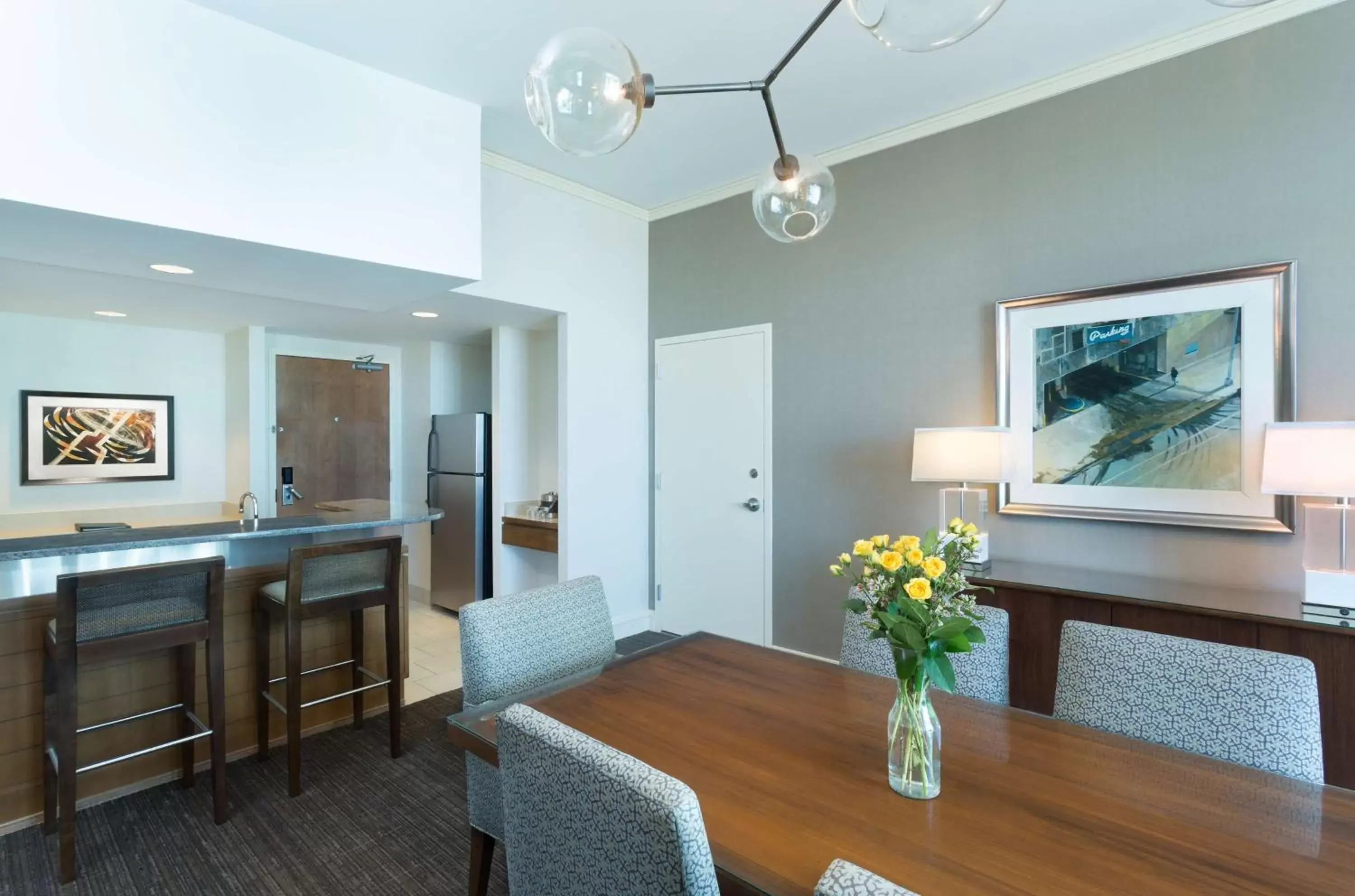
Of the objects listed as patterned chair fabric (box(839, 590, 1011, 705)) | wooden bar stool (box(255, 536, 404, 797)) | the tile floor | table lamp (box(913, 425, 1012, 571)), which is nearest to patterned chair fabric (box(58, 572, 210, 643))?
wooden bar stool (box(255, 536, 404, 797))

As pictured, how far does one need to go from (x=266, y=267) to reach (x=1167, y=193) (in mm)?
3633

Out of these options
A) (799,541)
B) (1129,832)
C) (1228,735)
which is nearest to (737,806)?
(1129,832)

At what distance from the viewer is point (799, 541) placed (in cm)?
369

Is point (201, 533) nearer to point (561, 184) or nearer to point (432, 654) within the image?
point (432, 654)

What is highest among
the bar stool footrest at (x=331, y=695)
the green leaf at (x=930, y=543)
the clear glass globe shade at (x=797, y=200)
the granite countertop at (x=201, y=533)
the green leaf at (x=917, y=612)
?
the clear glass globe shade at (x=797, y=200)

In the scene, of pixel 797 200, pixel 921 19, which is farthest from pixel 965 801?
pixel 797 200

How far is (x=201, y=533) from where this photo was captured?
2.55 meters

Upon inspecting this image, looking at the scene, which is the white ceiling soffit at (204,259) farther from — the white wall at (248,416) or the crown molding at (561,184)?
the white wall at (248,416)

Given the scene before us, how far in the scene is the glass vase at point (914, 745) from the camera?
3.73ft

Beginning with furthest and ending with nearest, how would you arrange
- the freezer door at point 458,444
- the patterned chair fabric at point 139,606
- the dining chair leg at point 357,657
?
the freezer door at point 458,444 → the dining chair leg at point 357,657 → the patterned chair fabric at point 139,606

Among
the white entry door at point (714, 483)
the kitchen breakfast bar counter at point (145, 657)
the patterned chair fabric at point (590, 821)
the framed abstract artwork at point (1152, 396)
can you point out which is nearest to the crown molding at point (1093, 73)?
the framed abstract artwork at point (1152, 396)

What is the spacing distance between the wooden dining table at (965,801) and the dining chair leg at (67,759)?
1450 mm

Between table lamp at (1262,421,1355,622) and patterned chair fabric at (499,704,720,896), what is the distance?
7.20 feet

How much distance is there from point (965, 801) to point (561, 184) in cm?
370
